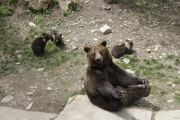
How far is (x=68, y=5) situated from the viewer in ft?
35.7

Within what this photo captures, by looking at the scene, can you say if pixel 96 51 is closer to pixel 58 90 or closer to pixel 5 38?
pixel 58 90

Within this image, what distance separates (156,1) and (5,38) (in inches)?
318

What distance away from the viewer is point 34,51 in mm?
8023

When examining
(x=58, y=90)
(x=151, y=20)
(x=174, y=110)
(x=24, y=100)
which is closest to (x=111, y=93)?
(x=174, y=110)

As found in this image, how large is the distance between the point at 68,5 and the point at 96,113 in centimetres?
787

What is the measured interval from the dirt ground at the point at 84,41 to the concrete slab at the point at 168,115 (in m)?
0.34

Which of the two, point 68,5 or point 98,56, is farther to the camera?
point 68,5

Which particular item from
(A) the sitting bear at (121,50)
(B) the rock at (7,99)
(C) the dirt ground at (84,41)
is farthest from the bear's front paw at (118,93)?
(A) the sitting bear at (121,50)

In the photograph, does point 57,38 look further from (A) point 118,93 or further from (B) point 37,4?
(A) point 118,93

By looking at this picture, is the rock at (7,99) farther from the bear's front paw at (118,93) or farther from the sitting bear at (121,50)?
the sitting bear at (121,50)

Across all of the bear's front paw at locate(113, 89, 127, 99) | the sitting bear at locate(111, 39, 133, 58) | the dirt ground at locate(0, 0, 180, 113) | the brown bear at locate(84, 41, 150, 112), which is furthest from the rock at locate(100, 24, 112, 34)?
the bear's front paw at locate(113, 89, 127, 99)

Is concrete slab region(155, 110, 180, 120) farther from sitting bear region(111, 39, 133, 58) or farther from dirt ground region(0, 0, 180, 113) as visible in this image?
sitting bear region(111, 39, 133, 58)

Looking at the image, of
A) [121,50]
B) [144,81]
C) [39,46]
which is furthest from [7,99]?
[121,50]

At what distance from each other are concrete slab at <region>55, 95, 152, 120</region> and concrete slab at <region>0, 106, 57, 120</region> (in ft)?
2.28
